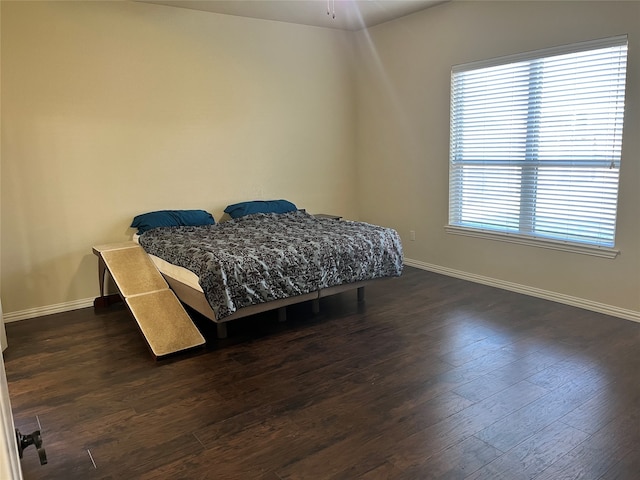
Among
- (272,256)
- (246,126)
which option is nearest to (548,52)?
(272,256)

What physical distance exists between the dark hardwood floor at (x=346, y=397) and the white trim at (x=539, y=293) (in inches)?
4.1

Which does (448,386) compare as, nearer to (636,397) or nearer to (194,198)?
(636,397)

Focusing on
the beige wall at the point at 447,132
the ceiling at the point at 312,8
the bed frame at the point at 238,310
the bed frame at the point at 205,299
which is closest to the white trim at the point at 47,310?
the bed frame at the point at 205,299

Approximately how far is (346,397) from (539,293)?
2438 millimetres

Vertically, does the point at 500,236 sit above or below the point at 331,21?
below

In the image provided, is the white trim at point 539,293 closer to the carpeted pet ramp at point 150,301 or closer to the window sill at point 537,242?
the window sill at point 537,242

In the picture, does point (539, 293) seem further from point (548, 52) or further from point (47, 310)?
point (47, 310)

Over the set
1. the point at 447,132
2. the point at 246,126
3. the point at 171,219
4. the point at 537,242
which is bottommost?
the point at 537,242

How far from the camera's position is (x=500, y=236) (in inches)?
178

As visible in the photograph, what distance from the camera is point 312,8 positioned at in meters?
4.73

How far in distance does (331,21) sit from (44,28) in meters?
2.82

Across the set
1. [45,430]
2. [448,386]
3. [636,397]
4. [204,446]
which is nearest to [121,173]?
[45,430]

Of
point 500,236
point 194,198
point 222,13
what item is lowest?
point 500,236

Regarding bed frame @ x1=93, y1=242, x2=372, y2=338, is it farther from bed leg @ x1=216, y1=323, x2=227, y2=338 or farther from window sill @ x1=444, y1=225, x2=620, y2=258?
window sill @ x1=444, y1=225, x2=620, y2=258
